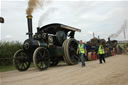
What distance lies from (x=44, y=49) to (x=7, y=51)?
5.23m

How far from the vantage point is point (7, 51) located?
10891 mm

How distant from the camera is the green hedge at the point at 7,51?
1042cm

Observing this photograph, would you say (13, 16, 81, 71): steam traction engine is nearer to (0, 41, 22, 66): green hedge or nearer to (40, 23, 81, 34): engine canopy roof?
(40, 23, 81, 34): engine canopy roof

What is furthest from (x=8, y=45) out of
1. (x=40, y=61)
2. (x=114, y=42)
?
(x=114, y=42)

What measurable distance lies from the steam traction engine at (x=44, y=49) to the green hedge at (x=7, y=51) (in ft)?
11.4

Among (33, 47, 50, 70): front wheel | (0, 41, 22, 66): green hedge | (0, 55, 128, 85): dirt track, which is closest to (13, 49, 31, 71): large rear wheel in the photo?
(33, 47, 50, 70): front wheel

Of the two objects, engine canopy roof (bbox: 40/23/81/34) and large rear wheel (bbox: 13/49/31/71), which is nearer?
large rear wheel (bbox: 13/49/31/71)

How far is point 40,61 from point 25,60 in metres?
0.86

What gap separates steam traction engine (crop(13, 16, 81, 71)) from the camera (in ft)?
22.0

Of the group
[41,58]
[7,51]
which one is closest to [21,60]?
[41,58]

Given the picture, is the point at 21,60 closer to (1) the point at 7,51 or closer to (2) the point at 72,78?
(2) the point at 72,78

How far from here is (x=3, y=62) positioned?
10.3 m

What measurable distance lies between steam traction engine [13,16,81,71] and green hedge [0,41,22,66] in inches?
137

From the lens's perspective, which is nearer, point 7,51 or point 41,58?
point 41,58
